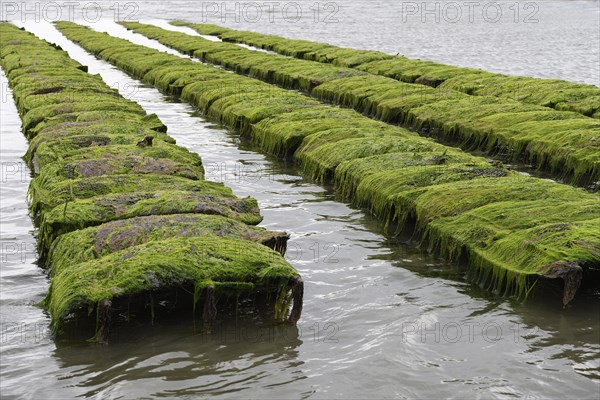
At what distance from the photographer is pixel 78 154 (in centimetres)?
1180

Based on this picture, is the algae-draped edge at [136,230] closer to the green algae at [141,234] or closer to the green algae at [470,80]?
the green algae at [141,234]

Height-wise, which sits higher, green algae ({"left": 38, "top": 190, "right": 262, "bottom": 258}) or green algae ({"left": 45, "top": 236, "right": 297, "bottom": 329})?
green algae ({"left": 38, "top": 190, "right": 262, "bottom": 258})

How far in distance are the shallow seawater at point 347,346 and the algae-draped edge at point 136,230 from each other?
0.30 meters

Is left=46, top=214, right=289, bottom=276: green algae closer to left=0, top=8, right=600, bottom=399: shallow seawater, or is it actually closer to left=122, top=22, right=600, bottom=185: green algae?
left=0, top=8, right=600, bottom=399: shallow seawater

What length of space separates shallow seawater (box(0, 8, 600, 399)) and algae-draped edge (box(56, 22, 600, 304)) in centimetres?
33

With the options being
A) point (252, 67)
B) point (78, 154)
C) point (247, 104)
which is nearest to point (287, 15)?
point (252, 67)

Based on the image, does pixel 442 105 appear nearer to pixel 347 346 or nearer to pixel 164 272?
pixel 347 346

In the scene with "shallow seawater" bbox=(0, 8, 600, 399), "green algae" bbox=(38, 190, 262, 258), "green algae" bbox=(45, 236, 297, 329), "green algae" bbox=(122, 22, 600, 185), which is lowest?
"shallow seawater" bbox=(0, 8, 600, 399)

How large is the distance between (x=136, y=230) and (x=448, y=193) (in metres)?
3.93

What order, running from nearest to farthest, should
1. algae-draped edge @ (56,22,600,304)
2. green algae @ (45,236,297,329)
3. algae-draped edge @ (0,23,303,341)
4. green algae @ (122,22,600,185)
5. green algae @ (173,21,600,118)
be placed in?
green algae @ (45,236,297,329), algae-draped edge @ (0,23,303,341), algae-draped edge @ (56,22,600,304), green algae @ (122,22,600,185), green algae @ (173,21,600,118)

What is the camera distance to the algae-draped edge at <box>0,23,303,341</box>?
23.9ft

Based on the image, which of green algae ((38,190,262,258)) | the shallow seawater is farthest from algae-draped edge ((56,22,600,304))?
green algae ((38,190,262,258))

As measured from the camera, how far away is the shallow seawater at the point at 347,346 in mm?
6344

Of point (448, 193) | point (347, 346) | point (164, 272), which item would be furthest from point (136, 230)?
point (448, 193)
